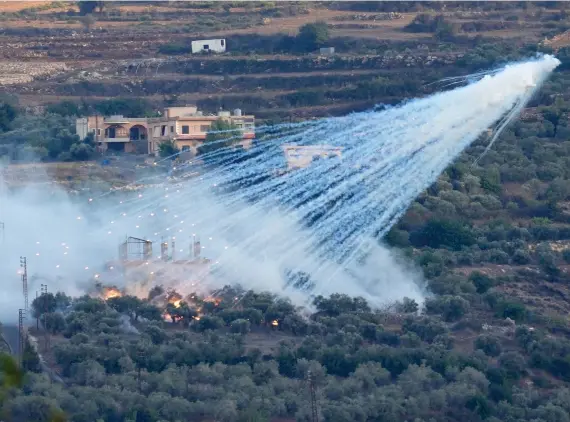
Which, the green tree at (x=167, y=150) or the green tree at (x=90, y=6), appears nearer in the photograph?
the green tree at (x=167, y=150)

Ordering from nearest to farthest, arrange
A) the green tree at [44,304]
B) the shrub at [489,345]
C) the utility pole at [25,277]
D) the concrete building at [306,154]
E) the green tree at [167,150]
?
Answer: the shrub at [489,345]
the green tree at [44,304]
the utility pole at [25,277]
the concrete building at [306,154]
the green tree at [167,150]

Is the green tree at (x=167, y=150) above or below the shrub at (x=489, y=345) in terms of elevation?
above

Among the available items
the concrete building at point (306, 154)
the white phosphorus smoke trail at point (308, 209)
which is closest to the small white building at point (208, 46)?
the white phosphorus smoke trail at point (308, 209)

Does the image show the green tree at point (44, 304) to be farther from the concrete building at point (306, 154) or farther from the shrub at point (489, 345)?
Result: the concrete building at point (306, 154)

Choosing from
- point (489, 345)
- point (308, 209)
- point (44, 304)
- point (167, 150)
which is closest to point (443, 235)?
point (308, 209)

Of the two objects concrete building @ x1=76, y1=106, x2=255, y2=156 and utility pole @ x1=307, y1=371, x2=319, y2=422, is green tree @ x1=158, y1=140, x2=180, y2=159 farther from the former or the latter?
utility pole @ x1=307, y1=371, x2=319, y2=422

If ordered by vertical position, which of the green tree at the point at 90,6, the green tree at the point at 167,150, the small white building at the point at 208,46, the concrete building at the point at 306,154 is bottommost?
the green tree at the point at 167,150

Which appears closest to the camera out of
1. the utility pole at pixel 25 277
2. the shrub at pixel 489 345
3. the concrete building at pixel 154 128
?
the shrub at pixel 489 345

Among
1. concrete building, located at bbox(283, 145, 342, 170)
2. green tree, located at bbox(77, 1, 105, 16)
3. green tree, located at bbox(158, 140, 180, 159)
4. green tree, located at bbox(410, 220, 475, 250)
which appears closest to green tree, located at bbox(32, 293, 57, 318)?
concrete building, located at bbox(283, 145, 342, 170)
